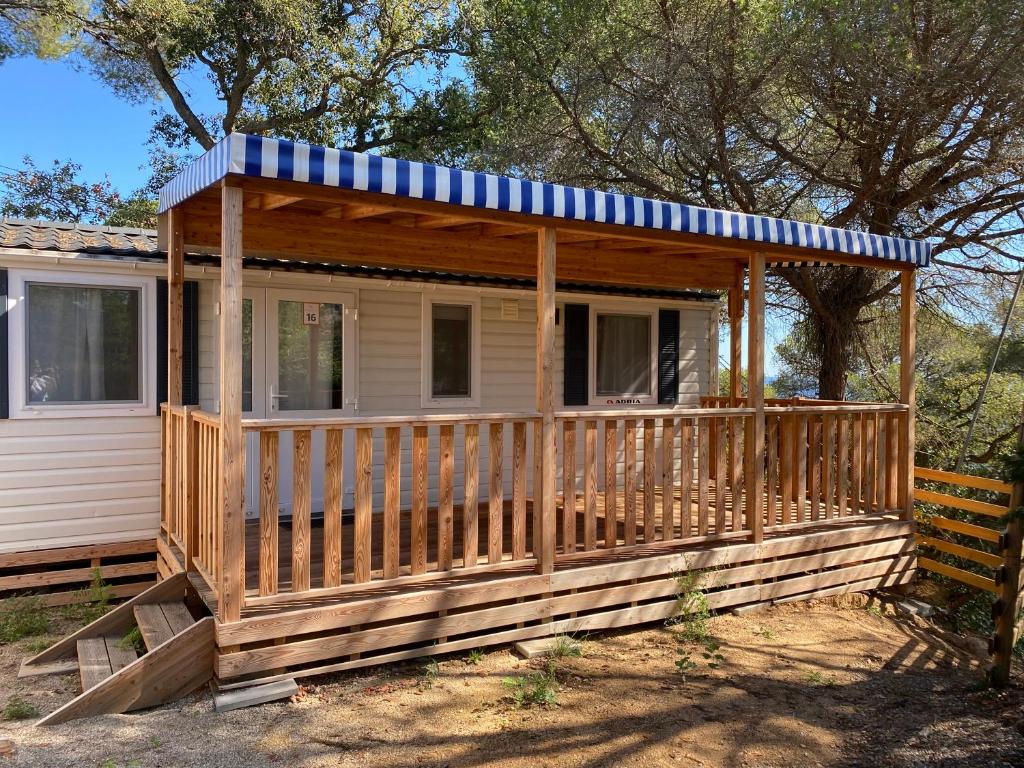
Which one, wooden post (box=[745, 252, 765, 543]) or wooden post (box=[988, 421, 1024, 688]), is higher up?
wooden post (box=[745, 252, 765, 543])

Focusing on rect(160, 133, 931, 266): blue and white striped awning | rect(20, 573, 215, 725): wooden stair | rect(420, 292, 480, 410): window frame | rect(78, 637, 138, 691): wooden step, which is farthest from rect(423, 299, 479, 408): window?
rect(78, 637, 138, 691): wooden step

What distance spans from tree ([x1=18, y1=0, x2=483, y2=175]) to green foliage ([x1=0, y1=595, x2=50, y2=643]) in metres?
9.67

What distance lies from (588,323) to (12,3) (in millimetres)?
11154

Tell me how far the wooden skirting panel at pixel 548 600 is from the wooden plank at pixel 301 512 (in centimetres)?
17

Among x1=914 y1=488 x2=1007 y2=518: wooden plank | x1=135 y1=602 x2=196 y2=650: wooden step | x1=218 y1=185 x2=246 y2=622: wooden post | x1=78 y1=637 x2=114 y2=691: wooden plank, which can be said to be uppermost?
x1=218 y1=185 x2=246 y2=622: wooden post

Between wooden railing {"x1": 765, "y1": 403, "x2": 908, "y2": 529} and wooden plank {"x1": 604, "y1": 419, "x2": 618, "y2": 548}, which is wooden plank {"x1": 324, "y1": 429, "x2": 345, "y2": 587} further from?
wooden railing {"x1": 765, "y1": 403, "x2": 908, "y2": 529}

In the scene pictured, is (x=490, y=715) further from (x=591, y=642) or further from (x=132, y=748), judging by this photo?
(x=132, y=748)

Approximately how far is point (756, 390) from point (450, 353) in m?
2.94

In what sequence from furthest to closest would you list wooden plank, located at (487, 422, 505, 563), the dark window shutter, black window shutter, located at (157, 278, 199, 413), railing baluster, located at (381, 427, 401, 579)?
the dark window shutter < black window shutter, located at (157, 278, 199, 413) < wooden plank, located at (487, 422, 505, 563) < railing baluster, located at (381, 427, 401, 579)

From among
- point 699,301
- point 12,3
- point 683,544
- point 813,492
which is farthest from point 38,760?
point 12,3

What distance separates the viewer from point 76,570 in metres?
5.56

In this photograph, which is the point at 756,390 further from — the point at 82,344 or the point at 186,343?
the point at 82,344

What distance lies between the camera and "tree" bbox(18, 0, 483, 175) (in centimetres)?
1202

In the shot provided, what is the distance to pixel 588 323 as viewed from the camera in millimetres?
7797
